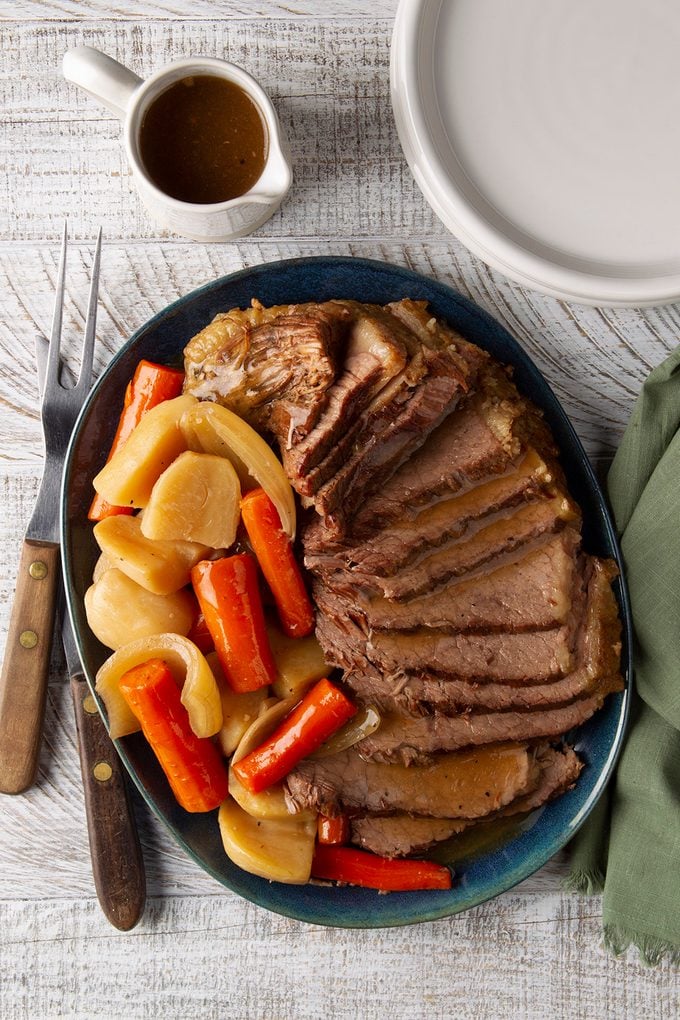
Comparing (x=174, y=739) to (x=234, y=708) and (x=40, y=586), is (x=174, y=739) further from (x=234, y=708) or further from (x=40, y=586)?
(x=40, y=586)

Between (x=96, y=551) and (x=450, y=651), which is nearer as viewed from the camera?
(x=450, y=651)

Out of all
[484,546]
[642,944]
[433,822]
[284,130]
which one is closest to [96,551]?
[484,546]

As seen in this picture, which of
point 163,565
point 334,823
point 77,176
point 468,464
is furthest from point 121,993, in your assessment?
point 77,176

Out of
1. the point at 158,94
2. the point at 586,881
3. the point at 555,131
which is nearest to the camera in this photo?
the point at 555,131

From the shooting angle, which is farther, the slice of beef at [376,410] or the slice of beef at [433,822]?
the slice of beef at [433,822]

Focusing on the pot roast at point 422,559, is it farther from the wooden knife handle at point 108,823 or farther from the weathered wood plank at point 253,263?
the wooden knife handle at point 108,823

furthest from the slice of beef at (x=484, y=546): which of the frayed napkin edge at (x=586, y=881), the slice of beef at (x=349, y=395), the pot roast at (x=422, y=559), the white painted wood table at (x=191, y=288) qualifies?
the frayed napkin edge at (x=586, y=881)

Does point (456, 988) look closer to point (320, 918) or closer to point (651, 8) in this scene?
point (320, 918)
